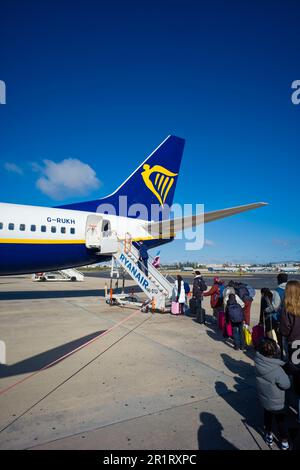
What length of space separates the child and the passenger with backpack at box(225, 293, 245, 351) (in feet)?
11.1

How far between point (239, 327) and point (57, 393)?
4.91 m

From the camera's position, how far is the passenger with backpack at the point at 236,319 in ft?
22.8

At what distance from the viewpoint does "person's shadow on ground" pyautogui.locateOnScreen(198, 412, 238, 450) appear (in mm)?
3217

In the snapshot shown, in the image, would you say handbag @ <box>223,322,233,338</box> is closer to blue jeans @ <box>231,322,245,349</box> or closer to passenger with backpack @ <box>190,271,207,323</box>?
blue jeans @ <box>231,322,245,349</box>

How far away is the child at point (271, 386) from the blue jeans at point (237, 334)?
12.3ft

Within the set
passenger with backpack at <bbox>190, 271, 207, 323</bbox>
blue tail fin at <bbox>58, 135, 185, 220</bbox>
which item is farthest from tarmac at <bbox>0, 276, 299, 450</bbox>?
blue tail fin at <bbox>58, 135, 185, 220</bbox>

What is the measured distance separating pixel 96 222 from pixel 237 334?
9.64 metres

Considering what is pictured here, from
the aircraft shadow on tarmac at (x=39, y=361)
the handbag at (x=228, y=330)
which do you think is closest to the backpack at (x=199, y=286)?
the handbag at (x=228, y=330)

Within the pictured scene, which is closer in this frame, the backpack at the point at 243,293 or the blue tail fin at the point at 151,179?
the backpack at the point at 243,293

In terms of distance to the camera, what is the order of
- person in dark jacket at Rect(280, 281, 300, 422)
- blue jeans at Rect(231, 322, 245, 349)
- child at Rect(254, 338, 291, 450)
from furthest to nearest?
blue jeans at Rect(231, 322, 245, 349) → person in dark jacket at Rect(280, 281, 300, 422) → child at Rect(254, 338, 291, 450)

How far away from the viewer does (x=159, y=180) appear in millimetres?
17172

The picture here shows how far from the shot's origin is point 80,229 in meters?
14.1

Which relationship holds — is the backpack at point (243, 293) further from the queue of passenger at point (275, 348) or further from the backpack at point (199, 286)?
the backpack at point (199, 286)

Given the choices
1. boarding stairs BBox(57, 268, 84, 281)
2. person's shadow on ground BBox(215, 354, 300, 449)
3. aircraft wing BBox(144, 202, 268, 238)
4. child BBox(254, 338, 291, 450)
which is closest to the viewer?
child BBox(254, 338, 291, 450)
